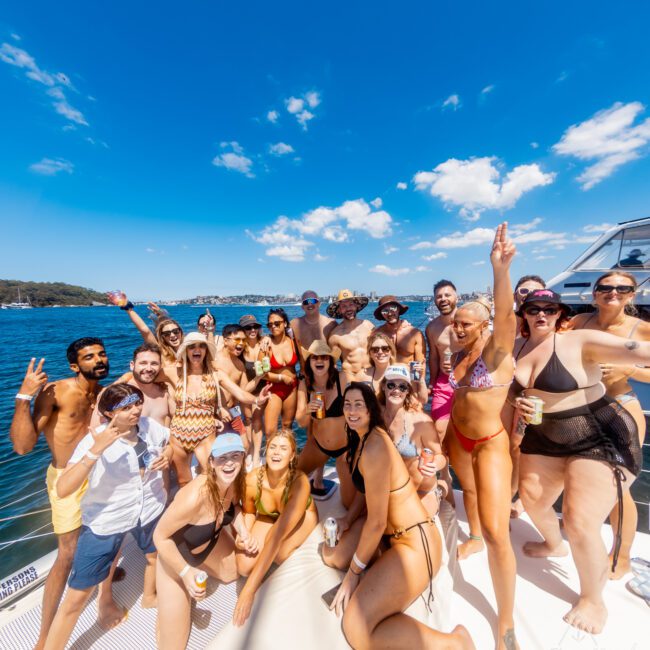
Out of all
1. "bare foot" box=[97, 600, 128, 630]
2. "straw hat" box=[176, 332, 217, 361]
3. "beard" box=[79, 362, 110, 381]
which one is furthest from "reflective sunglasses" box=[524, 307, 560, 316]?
"bare foot" box=[97, 600, 128, 630]

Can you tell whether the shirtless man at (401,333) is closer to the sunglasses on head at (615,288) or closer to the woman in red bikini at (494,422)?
the woman in red bikini at (494,422)

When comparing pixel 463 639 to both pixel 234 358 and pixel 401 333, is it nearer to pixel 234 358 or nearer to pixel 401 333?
pixel 401 333

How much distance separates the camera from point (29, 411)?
2406 mm

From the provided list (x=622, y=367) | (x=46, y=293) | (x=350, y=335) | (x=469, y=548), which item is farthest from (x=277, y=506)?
(x=46, y=293)

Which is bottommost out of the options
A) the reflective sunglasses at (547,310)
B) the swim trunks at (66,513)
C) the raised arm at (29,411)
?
the swim trunks at (66,513)

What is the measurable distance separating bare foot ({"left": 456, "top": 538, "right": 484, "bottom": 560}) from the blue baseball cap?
93.4 inches

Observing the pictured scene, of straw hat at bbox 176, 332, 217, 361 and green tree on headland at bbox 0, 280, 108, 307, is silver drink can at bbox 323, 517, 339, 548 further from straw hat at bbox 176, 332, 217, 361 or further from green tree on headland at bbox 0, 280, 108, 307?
green tree on headland at bbox 0, 280, 108, 307

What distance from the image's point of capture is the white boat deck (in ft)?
6.49

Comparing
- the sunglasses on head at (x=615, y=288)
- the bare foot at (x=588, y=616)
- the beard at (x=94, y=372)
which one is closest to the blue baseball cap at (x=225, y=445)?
the beard at (x=94, y=372)

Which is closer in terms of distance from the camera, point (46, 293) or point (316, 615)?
point (316, 615)

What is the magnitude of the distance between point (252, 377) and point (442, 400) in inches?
129

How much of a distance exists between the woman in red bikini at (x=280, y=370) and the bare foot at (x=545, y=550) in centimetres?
329

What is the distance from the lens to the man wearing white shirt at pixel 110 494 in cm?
204

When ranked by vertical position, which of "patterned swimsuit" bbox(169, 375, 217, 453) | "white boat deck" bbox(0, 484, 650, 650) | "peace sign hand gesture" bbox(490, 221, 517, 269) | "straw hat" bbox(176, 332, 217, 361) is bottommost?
"white boat deck" bbox(0, 484, 650, 650)
